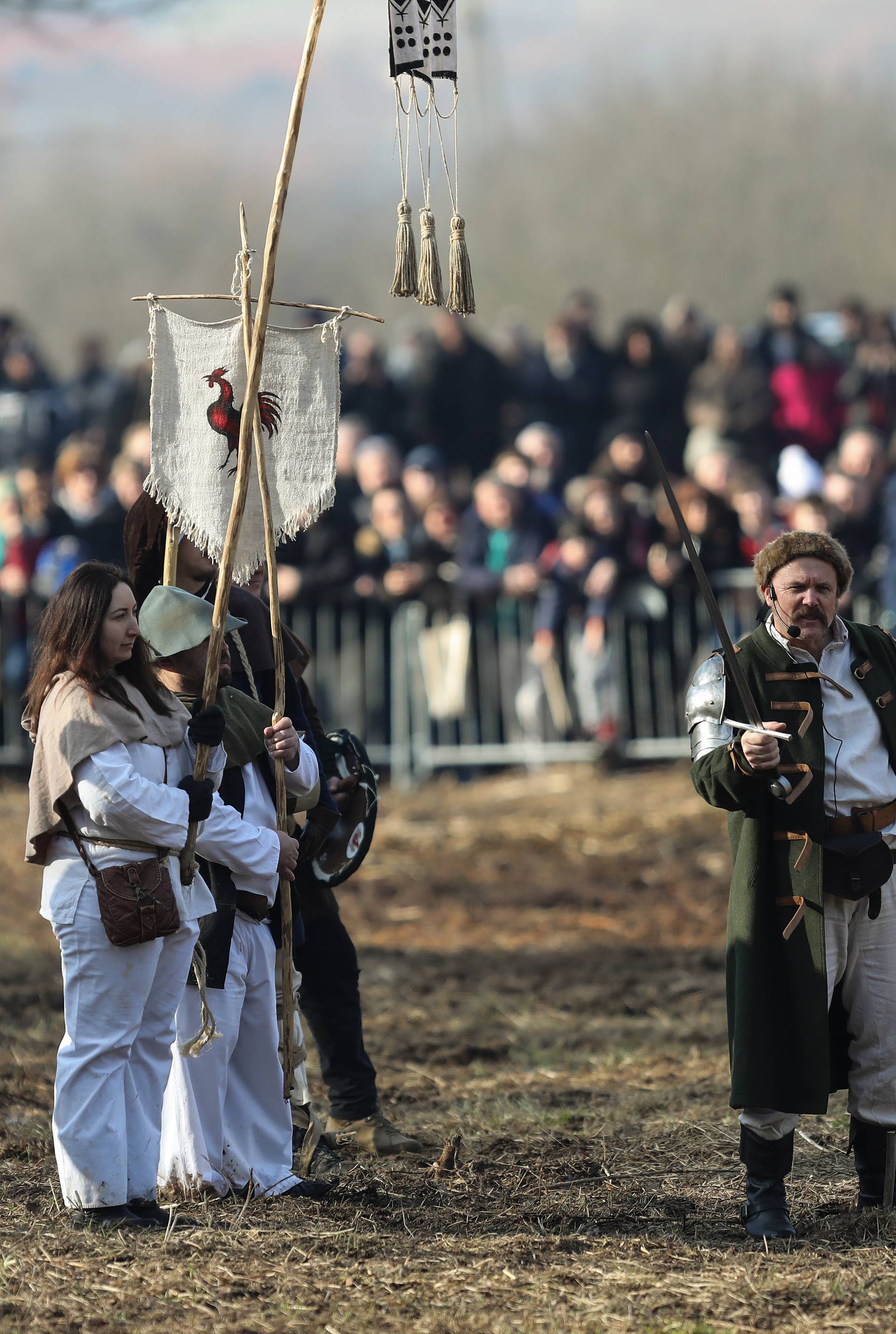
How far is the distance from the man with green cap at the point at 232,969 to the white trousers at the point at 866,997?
1387mm

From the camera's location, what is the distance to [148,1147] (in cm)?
482

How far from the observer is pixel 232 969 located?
523 centimetres

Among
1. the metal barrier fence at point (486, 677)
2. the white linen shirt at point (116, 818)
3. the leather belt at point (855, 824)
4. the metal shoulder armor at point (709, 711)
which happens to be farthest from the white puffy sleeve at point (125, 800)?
the metal barrier fence at point (486, 677)

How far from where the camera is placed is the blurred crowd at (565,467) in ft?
39.7

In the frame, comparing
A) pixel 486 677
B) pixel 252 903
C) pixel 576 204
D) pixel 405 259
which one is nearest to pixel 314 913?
pixel 252 903

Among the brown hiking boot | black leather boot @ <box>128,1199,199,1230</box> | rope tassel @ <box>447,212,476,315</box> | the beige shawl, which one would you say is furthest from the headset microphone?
black leather boot @ <box>128,1199,199,1230</box>

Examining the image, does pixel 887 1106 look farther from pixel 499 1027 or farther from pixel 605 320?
pixel 605 320

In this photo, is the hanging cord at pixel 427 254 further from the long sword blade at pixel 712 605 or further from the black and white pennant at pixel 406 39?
the long sword blade at pixel 712 605

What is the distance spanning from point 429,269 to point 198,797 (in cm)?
171

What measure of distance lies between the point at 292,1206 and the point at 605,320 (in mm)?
30002

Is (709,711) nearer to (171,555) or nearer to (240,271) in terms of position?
(171,555)

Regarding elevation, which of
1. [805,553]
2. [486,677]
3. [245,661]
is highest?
[805,553]

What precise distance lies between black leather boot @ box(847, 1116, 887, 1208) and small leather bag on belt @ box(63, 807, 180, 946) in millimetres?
2083

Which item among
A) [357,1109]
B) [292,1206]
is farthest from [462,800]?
[292,1206]
